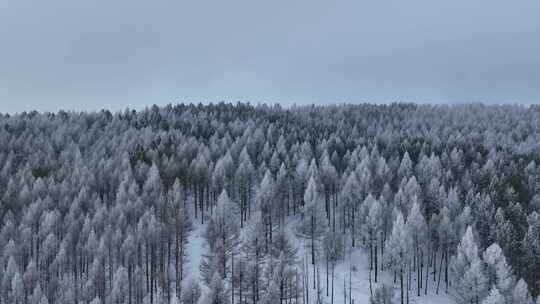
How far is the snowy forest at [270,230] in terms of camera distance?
8869 centimetres

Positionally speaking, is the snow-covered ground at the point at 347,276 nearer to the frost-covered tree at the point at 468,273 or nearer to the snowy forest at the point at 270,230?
the snowy forest at the point at 270,230

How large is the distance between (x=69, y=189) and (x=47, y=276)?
30.8 m

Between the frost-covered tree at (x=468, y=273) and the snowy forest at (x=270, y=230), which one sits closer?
the frost-covered tree at (x=468, y=273)

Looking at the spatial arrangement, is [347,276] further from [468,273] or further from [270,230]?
[468,273]

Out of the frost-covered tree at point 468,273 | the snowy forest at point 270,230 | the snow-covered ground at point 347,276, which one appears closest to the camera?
the frost-covered tree at point 468,273

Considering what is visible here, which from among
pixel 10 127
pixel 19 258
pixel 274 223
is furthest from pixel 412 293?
pixel 10 127

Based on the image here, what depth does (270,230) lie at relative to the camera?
357ft

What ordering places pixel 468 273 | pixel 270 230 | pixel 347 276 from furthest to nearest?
1. pixel 270 230
2. pixel 347 276
3. pixel 468 273

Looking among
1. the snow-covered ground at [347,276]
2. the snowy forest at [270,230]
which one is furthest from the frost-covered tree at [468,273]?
the snow-covered ground at [347,276]

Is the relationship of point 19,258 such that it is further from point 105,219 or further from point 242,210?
point 242,210

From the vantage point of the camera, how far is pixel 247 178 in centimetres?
12200

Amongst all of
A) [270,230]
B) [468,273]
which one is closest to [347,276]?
[270,230]

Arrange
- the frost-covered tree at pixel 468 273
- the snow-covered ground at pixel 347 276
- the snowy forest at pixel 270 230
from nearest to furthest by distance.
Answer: the frost-covered tree at pixel 468 273
the snowy forest at pixel 270 230
the snow-covered ground at pixel 347 276

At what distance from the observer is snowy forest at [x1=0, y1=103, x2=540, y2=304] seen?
88.7 m
